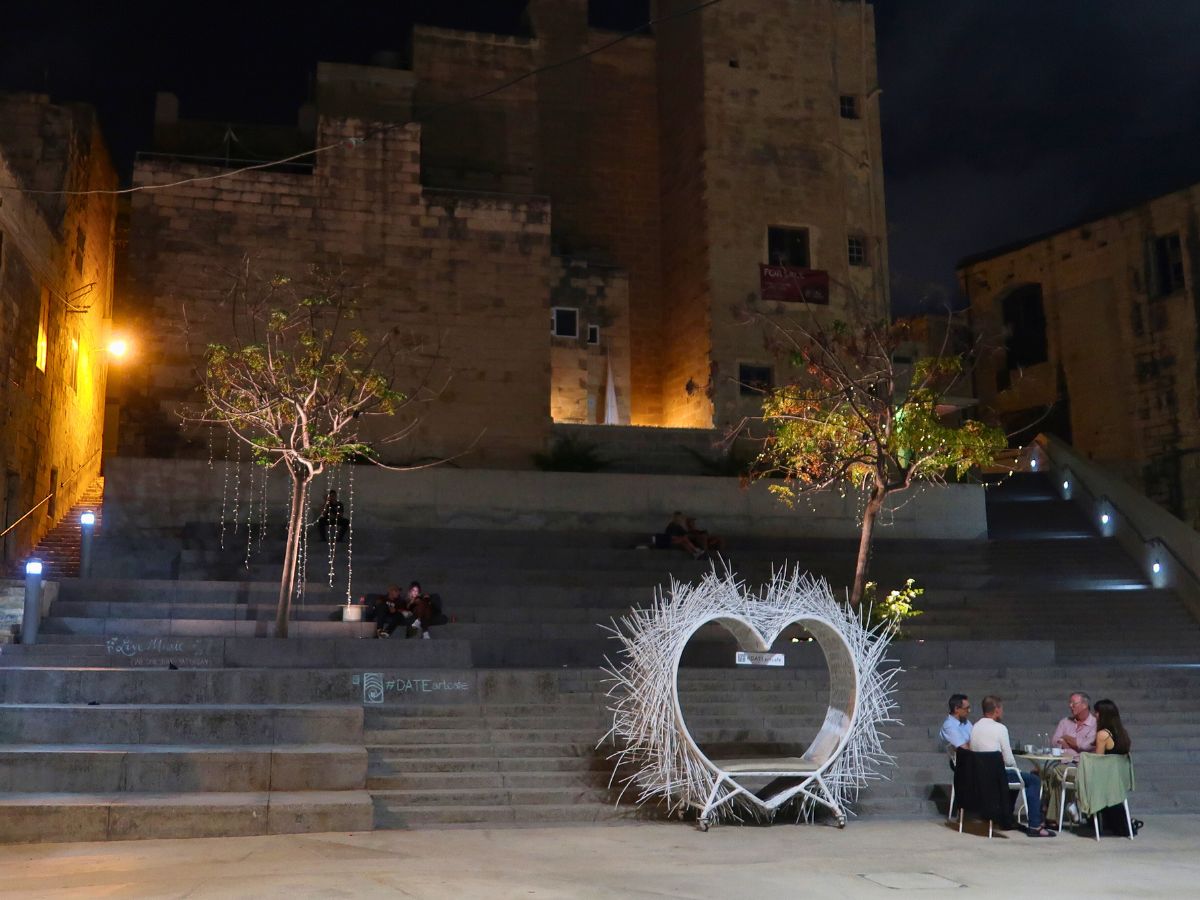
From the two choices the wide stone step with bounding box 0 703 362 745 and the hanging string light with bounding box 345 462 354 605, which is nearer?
the wide stone step with bounding box 0 703 362 745

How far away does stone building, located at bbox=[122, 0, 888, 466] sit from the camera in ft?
73.9

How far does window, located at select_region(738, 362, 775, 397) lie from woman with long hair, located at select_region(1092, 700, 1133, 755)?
56.4 feet

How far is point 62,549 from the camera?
1855 cm

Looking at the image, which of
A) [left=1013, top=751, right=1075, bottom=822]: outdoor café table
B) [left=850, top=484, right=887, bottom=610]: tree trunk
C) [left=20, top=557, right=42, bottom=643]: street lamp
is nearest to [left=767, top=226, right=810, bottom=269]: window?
[left=850, top=484, right=887, bottom=610]: tree trunk

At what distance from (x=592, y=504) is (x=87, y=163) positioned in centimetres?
1149

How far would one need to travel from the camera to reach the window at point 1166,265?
28.5 m

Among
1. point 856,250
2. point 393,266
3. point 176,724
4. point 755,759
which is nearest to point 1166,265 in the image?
point 856,250

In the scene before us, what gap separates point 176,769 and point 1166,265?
27.4 metres

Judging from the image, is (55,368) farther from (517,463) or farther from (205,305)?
(517,463)

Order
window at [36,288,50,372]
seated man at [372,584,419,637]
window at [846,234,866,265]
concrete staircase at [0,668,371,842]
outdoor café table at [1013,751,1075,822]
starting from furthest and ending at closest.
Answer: window at [846,234,866,265], window at [36,288,50,372], seated man at [372,584,419,637], outdoor café table at [1013,751,1075,822], concrete staircase at [0,668,371,842]

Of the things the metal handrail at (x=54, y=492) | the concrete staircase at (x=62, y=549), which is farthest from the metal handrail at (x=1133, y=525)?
the metal handrail at (x=54, y=492)

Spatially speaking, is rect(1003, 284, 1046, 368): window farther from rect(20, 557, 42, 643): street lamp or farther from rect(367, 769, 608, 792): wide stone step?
rect(20, 557, 42, 643): street lamp

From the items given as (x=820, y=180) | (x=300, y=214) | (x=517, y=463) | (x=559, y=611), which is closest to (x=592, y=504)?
(x=517, y=463)

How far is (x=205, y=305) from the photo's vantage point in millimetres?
21797
